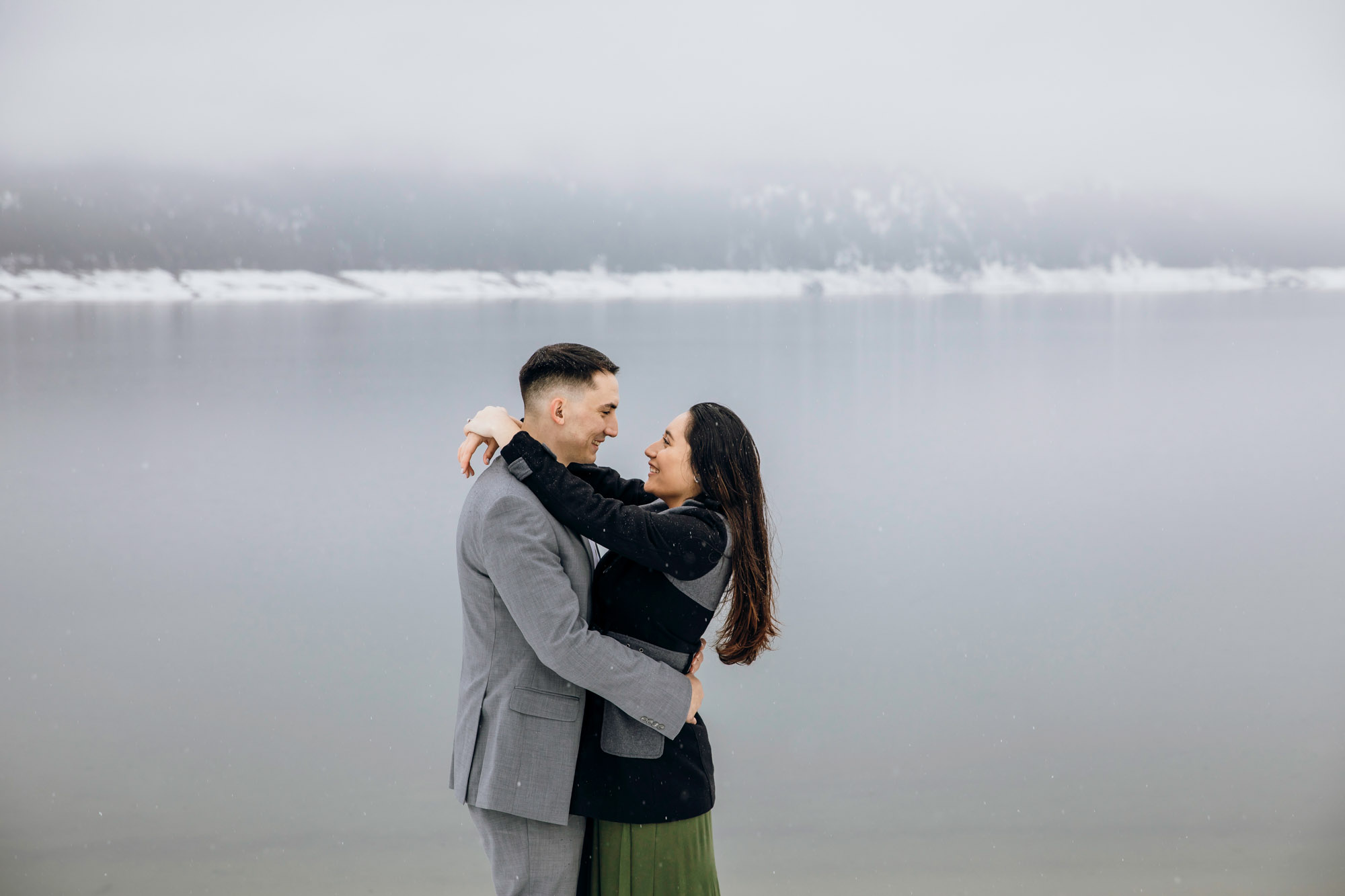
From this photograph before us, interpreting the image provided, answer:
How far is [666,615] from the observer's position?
67.9 inches

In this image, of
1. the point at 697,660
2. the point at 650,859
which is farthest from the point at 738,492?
the point at 650,859

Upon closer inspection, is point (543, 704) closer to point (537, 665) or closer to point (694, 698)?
point (537, 665)

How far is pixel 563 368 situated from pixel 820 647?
5433mm

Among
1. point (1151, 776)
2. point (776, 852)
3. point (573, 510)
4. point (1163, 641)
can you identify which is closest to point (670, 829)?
point (573, 510)

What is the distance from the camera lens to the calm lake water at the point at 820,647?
4.09 m

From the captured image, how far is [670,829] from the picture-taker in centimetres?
177

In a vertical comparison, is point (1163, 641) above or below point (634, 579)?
below

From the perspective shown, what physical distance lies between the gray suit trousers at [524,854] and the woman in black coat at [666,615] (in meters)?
0.08

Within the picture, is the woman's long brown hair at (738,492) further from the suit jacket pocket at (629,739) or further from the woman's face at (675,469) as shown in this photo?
the suit jacket pocket at (629,739)

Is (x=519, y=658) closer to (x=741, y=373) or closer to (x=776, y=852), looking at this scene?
(x=776, y=852)

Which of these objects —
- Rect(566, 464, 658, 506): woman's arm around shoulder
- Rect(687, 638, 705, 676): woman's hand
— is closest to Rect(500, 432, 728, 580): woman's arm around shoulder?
Rect(687, 638, 705, 676): woman's hand

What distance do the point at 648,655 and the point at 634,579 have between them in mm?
161

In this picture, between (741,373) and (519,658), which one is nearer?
(519,658)

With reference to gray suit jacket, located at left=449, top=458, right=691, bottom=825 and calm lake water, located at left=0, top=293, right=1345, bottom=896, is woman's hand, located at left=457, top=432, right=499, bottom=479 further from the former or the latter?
calm lake water, located at left=0, top=293, right=1345, bottom=896
